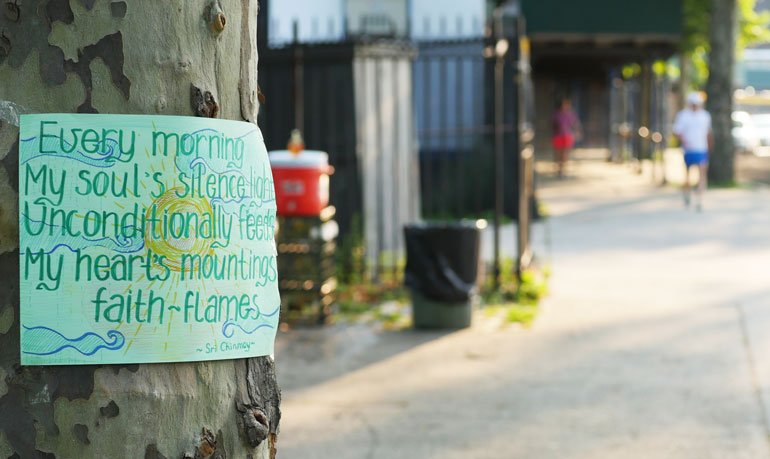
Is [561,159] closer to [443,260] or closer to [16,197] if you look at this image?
[443,260]

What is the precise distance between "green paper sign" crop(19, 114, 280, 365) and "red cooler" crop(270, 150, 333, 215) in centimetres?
589

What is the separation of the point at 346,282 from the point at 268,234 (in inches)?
296

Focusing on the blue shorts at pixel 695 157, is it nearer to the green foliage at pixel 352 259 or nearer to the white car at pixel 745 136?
the green foliage at pixel 352 259

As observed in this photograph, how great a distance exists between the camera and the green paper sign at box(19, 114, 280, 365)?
1.81 metres

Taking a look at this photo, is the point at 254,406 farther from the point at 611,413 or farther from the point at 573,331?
the point at 573,331

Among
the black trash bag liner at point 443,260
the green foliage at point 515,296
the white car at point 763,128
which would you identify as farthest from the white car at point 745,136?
the black trash bag liner at point 443,260

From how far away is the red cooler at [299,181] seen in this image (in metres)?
7.79

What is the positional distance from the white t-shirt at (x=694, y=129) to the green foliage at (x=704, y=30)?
20.6 ft

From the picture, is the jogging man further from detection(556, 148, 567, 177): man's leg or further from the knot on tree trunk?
the knot on tree trunk

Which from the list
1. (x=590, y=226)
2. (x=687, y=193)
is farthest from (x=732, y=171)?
(x=590, y=226)

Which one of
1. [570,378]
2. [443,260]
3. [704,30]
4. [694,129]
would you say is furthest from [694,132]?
[704,30]

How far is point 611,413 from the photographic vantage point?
18.8 feet

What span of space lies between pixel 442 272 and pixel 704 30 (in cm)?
2709

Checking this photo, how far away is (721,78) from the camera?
22.2 m
